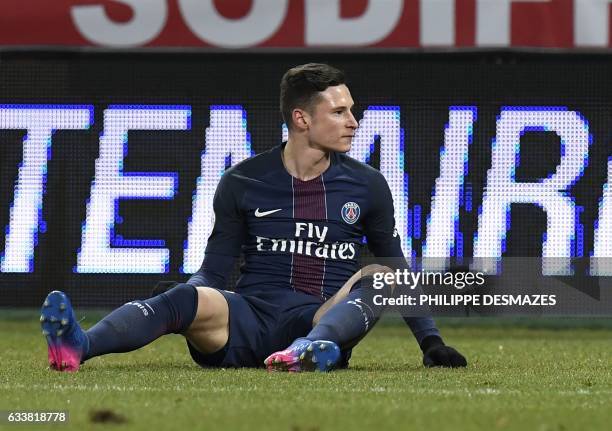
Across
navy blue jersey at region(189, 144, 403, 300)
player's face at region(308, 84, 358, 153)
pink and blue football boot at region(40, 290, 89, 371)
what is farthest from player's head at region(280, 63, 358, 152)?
pink and blue football boot at region(40, 290, 89, 371)

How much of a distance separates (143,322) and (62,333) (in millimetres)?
339

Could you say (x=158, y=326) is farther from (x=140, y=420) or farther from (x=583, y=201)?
(x=583, y=201)

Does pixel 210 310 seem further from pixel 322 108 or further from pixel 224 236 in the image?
pixel 322 108

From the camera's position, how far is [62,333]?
5180 millimetres

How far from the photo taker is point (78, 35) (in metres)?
8.66

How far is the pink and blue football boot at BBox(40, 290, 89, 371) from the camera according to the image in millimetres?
5078

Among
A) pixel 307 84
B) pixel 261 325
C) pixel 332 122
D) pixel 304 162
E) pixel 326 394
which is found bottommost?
pixel 326 394

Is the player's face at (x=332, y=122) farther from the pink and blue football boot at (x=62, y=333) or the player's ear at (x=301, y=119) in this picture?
the pink and blue football boot at (x=62, y=333)

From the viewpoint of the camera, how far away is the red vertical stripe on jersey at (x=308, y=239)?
5910 millimetres

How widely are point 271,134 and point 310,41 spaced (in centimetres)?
57

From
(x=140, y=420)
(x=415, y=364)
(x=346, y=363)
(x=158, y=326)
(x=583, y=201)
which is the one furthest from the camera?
(x=583, y=201)

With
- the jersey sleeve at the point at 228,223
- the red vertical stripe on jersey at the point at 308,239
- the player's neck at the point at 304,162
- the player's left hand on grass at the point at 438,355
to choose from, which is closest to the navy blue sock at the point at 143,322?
the jersey sleeve at the point at 228,223

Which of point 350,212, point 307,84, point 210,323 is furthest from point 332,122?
point 210,323

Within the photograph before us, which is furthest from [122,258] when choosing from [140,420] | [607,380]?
[140,420]
